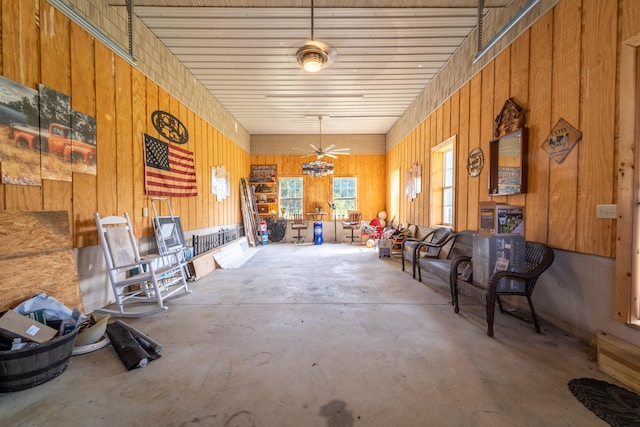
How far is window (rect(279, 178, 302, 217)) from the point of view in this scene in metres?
9.90

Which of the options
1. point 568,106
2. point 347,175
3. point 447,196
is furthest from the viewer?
point 347,175

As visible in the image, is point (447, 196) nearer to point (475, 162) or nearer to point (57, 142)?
point (475, 162)

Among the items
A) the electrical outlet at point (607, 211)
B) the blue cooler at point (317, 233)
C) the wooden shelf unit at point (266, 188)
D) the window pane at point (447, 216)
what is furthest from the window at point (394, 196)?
the electrical outlet at point (607, 211)

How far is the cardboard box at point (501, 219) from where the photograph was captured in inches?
113

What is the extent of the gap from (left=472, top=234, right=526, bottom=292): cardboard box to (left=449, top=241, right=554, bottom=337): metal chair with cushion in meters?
0.05

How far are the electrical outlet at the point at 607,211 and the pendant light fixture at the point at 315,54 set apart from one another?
10.9 ft

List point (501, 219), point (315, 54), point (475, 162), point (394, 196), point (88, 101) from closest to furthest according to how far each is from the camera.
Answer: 1. point (501, 219)
2. point (88, 101)
3. point (315, 54)
4. point (475, 162)
5. point (394, 196)

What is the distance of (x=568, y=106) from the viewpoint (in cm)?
249

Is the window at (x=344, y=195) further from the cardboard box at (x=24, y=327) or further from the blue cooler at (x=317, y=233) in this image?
the cardboard box at (x=24, y=327)

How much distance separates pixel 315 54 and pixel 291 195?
6632 millimetres

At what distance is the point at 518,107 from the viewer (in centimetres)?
306

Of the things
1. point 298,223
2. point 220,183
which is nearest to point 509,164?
point 220,183

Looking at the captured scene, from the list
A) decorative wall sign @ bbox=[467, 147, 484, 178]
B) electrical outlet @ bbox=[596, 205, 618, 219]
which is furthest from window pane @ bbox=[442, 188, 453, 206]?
electrical outlet @ bbox=[596, 205, 618, 219]

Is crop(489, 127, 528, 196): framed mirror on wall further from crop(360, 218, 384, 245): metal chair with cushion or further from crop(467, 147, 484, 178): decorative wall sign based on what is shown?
crop(360, 218, 384, 245): metal chair with cushion
